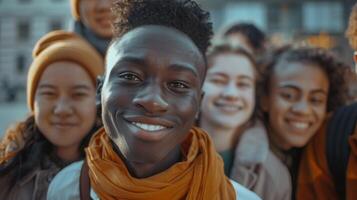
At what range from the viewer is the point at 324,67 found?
2.72 meters

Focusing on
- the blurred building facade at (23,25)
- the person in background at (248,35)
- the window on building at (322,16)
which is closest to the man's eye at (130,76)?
the person in background at (248,35)

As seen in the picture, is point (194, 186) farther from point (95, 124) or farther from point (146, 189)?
point (95, 124)

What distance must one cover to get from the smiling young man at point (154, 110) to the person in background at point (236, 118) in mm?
753

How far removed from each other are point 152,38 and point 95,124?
3.38 ft

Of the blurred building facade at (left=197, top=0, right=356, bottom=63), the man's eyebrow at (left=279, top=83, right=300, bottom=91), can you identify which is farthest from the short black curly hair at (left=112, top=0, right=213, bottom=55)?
the blurred building facade at (left=197, top=0, right=356, bottom=63)

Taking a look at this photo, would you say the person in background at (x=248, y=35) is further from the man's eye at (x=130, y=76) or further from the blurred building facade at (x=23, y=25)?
the blurred building facade at (x=23, y=25)

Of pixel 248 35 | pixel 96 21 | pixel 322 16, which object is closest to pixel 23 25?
pixel 322 16

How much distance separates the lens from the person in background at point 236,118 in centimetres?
251

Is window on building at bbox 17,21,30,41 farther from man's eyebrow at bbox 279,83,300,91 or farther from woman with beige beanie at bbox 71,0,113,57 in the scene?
man's eyebrow at bbox 279,83,300,91

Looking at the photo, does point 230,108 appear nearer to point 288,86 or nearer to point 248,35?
point 288,86

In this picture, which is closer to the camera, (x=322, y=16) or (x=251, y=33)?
(x=251, y=33)

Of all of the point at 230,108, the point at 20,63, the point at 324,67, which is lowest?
the point at 20,63

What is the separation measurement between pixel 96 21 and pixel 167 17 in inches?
66.5

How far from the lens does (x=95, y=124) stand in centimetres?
246
